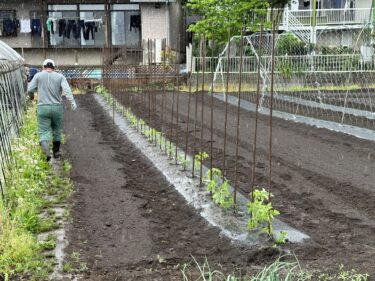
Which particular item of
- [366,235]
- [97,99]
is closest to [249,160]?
[366,235]

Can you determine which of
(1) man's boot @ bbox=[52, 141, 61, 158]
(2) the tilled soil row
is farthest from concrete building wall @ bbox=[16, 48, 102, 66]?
(1) man's boot @ bbox=[52, 141, 61, 158]

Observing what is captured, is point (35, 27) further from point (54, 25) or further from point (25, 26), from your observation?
point (54, 25)

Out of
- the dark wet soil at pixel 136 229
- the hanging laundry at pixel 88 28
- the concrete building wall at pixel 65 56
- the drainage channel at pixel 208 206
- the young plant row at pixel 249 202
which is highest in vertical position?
the hanging laundry at pixel 88 28

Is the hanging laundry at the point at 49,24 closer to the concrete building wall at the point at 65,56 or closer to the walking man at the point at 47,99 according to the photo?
the concrete building wall at the point at 65,56

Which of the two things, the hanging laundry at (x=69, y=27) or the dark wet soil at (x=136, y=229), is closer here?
the dark wet soil at (x=136, y=229)

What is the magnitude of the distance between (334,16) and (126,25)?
11.9 meters

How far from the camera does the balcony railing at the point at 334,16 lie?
31969mm

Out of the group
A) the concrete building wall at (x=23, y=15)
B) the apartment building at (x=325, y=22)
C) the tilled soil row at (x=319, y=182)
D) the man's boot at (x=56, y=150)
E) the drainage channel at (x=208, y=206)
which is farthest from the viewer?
the apartment building at (x=325, y=22)

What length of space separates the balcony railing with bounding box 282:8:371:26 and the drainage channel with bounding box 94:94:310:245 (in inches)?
943

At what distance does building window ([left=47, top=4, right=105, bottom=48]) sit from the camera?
29.4m

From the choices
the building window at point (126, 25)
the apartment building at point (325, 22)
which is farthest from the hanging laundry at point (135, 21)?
the apartment building at point (325, 22)

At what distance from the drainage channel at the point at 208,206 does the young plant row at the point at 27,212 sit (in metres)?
1.45

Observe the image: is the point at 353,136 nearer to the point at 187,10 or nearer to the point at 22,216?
the point at 22,216

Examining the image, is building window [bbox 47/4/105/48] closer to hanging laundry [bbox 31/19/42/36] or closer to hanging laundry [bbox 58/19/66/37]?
hanging laundry [bbox 58/19/66/37]
